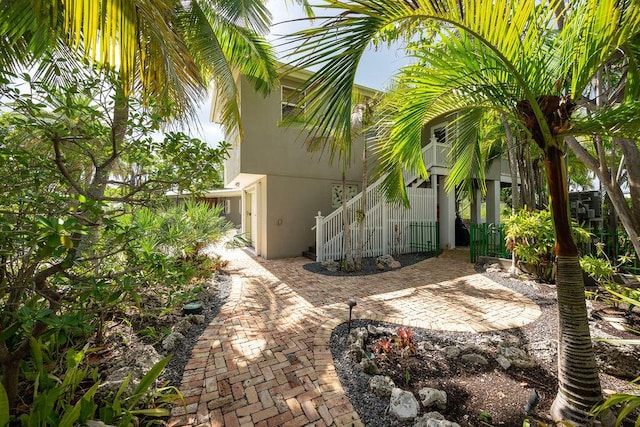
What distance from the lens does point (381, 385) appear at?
2.39 meters

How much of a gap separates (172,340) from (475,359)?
11.9ft

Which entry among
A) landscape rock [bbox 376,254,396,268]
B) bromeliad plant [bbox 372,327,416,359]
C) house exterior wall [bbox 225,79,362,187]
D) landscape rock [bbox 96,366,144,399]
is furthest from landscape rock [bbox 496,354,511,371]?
house exterior wall [bbox 225,79,362,187]

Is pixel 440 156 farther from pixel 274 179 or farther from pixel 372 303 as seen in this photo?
pixel 372 303

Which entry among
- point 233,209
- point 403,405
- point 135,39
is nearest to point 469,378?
point 403,405

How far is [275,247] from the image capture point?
30.3 feet

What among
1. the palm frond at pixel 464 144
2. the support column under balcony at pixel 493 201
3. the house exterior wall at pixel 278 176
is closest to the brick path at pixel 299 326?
the house exterior wall at pixel 278 176

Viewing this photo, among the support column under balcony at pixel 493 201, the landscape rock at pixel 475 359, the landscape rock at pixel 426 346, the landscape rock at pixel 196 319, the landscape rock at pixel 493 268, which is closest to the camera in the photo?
the landscape rock at pixel 475 359

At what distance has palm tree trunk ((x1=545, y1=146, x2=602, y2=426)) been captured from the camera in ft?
6.17

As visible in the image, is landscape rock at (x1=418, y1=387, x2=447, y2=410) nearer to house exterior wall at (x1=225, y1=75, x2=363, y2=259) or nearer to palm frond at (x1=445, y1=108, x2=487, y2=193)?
palm frond at (x1=445, y1=108, x2=487, y2=193)

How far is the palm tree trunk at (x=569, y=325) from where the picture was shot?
188 centimetres

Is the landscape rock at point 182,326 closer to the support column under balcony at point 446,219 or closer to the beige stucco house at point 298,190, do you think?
the beige stucco house at point 298,190

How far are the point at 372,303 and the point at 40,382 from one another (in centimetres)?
426

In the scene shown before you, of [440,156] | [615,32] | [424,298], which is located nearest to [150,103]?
[615,32]

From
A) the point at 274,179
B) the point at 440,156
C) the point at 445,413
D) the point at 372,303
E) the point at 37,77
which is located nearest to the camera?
the point at 445,413
